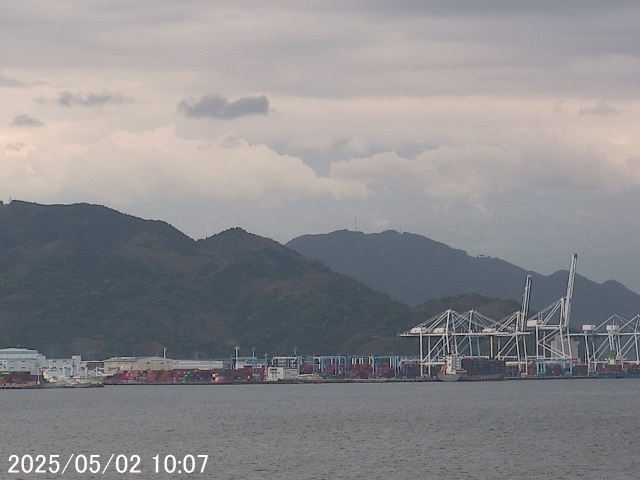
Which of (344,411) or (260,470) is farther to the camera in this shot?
(344,411)

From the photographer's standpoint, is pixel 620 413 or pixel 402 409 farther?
pixel 402 409

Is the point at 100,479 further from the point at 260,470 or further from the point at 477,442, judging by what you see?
the point at 477,442

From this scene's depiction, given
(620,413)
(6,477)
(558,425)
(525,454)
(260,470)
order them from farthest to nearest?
(620,413)
(558,425)
(525,454)
(260,470)
(6,477)

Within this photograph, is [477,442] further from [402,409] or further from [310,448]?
[402,409]

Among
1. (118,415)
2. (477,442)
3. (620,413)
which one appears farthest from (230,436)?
(620,413)

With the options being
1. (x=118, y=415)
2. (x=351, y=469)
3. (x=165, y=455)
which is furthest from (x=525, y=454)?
(x=118, y=415)

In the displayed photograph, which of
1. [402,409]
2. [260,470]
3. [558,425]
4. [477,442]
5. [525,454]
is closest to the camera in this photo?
[260,470]
